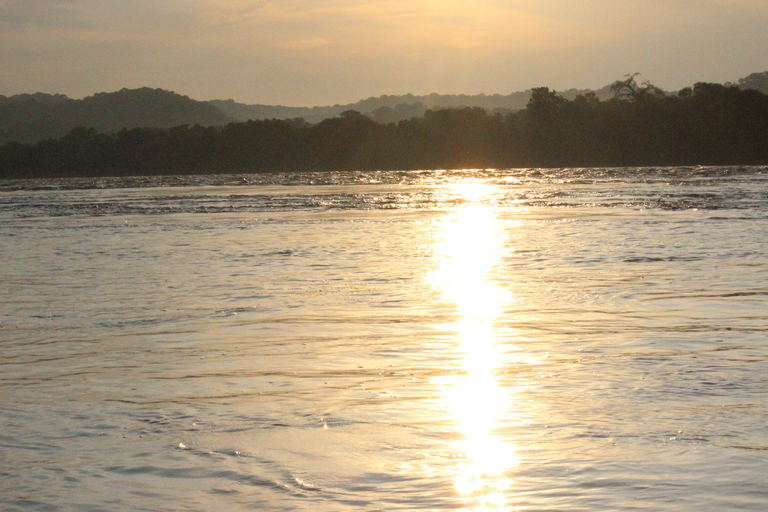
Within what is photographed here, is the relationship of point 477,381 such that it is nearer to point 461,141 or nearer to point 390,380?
point 390,380

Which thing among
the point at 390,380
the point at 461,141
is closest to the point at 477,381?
the point at 390,380

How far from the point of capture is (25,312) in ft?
35.2

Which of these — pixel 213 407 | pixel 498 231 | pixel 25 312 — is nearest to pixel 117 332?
pixel 25 312

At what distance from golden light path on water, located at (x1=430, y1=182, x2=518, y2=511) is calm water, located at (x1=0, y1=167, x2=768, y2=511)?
0.08 feet

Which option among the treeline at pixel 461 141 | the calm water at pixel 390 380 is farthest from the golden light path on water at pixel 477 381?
the treeline at pixel 461 141

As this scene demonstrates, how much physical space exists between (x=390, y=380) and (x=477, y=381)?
665 millimetres

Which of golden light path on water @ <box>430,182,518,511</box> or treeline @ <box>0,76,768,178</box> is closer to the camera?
golden light path on water @ <box>430,182,518,511</box>

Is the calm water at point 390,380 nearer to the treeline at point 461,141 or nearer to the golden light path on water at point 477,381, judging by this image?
the golden light path on water at point 477,381

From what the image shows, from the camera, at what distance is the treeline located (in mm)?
83688

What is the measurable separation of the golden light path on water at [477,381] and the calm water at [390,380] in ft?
0.08

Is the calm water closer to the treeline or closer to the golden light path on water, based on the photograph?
the golden light path on water

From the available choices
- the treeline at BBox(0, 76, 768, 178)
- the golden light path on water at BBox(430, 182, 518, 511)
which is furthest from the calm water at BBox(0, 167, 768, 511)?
the treeline at BBox(0, 76, 768, 178)

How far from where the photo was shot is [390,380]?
23.1 ft

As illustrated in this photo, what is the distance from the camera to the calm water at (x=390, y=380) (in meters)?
4.96
